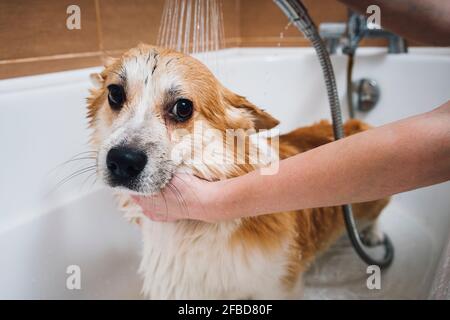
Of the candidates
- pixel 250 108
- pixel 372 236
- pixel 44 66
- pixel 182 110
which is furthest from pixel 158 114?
pixel 372 236

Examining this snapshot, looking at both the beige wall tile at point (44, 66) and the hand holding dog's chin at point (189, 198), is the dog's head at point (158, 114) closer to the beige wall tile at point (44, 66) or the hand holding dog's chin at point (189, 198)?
the hand holding dog's chin at point (189, 198)

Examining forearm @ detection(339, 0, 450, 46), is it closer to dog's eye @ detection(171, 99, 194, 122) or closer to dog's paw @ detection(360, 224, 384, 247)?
dog's eye @ detection(171, 99, 194, 122)

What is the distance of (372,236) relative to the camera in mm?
892

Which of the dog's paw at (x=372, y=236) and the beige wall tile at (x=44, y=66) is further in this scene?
the dog's paw at (x=372, y=236)

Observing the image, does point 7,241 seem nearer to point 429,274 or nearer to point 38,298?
point 38,298

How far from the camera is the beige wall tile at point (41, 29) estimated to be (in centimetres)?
62

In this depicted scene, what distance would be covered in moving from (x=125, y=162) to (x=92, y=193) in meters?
0.32

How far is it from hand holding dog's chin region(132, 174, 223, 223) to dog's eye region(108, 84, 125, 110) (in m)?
0.14

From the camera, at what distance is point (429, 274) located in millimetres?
647

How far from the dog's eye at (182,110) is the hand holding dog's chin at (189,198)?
93mm

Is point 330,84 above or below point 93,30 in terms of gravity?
below

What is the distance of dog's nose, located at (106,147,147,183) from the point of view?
0.49 m

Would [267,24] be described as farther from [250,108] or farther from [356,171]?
[356,171]

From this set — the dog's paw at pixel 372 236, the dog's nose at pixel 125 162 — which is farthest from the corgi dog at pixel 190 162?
the dog's paw at pixel 372 236
